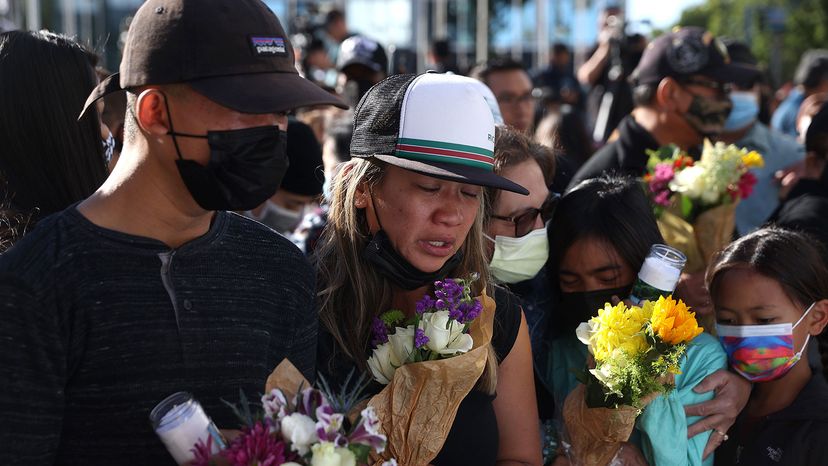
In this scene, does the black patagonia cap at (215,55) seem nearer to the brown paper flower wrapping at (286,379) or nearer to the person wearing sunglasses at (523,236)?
the brown paper flower wrapping at (286,379)

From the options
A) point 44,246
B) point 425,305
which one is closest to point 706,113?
point 425,305

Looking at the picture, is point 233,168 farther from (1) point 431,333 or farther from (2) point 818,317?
(2) point 818,317

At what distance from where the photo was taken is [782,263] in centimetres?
358

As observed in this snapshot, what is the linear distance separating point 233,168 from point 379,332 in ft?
3.12

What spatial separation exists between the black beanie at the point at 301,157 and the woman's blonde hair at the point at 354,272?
1892 millimetres

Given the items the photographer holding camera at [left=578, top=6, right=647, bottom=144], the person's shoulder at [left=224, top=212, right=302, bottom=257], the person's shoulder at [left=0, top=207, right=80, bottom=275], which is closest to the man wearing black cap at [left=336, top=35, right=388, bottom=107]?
the photographer holding camera at [left=578, top=6, right=647, bottom=144]

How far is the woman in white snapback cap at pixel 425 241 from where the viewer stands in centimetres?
272

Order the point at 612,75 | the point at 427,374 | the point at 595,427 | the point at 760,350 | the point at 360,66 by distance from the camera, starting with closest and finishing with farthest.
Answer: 1. the point at 427,374
2. the point at 595,427
3. the point at 760,350
4. the point at 360,66
5. the point at 612,75

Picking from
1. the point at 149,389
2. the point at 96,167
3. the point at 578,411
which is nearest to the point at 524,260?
the point at 578,411

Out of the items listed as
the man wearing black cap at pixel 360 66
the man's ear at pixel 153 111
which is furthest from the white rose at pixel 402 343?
the man wearing black cap at pixel 360 66

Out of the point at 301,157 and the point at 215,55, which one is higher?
the point at 215,55

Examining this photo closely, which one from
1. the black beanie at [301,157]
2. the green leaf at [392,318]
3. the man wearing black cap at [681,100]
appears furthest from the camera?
the man wearing black cap at [681,100]

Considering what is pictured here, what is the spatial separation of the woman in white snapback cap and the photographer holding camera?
5.92 m

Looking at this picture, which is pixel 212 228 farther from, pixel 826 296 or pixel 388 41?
pixel 388 41
